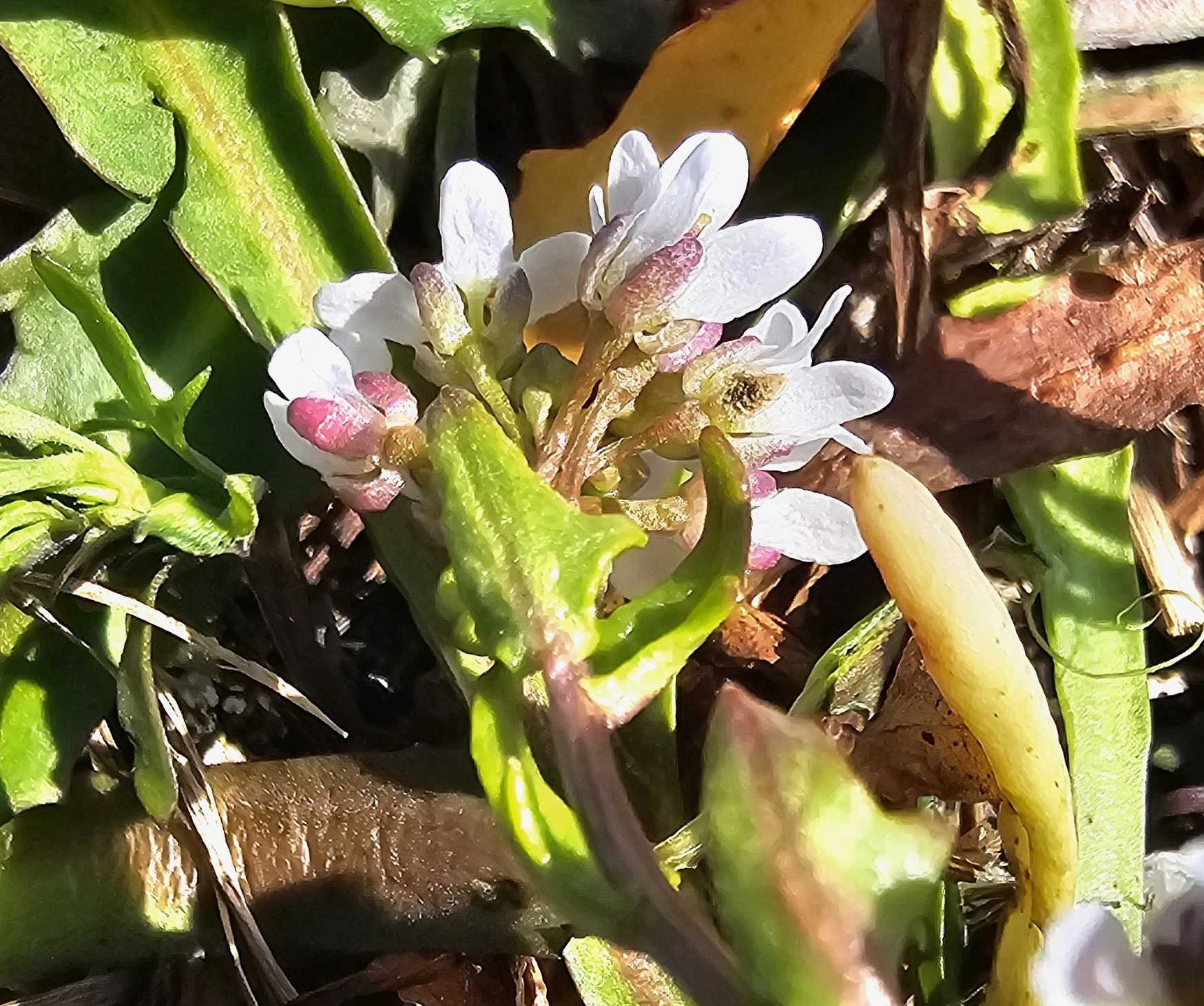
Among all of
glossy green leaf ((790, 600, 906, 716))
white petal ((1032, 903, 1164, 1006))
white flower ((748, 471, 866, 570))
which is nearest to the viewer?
white petal ((1032, 903, 1164, 1006))

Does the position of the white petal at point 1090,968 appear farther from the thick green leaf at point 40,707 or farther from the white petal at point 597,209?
the thick green leaf at point 40,707

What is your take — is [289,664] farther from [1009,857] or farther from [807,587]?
[1009,857]

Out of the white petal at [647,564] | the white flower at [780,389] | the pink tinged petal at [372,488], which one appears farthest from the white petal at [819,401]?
the pink tinged petal at [372,488]

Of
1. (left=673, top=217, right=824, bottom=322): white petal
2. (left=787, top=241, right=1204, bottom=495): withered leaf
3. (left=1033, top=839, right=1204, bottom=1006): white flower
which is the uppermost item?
(left=673, top=217, right=824, bottom=322): white petal

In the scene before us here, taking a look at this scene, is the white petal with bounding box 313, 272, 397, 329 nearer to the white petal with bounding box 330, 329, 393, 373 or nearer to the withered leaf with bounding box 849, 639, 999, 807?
the white petal with bounding box 330, 329, 393, 373

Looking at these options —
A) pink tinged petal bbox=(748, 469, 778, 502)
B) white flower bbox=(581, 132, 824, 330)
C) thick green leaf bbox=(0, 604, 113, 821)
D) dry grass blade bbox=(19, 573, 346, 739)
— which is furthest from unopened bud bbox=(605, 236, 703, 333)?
thick green leaf bbox=(0, 604, 113, 821)

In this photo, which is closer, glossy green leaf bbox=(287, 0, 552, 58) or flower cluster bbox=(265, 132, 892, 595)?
flower cluster bbox=(265, 132, 892, 595)
